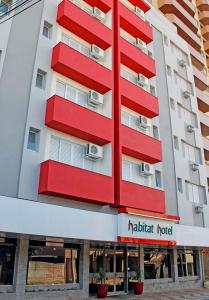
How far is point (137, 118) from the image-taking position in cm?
2088

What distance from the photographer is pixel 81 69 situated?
17156 millimetres

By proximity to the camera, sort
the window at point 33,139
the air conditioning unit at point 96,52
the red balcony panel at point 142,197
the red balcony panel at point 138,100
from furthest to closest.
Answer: the red balcony panel at point 138,100 → the air conditioning unit at point 96,52 → the red balcony panel at point 142,197 → the window at point 33,139

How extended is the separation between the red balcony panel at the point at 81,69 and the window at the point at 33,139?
12.7 ft

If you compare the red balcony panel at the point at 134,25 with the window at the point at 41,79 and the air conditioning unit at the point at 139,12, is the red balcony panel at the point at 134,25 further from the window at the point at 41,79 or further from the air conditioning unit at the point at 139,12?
the window at the point at 41,79

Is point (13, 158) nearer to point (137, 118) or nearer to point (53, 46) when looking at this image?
point (53, 46)

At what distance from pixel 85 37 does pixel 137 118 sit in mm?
6067

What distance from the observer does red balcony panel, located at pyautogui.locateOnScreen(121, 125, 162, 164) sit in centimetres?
1812

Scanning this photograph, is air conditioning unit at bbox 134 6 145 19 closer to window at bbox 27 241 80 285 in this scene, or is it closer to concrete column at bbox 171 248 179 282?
concrete column at bbox 171 248 179 282

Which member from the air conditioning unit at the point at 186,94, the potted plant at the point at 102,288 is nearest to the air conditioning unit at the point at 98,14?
the air conditioning unit at the point at 186,94

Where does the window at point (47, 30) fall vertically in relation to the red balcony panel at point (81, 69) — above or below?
above

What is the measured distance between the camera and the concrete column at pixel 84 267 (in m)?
14.9

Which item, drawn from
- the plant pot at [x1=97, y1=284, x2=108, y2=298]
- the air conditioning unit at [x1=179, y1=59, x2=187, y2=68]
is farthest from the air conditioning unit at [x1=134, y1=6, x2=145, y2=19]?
the plant pot at [x1=97, y1=284, x2=108, y2=298]

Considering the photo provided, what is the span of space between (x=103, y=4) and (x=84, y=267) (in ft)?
53.9

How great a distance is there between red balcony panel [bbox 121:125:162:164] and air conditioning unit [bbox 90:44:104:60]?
15.4 feet
